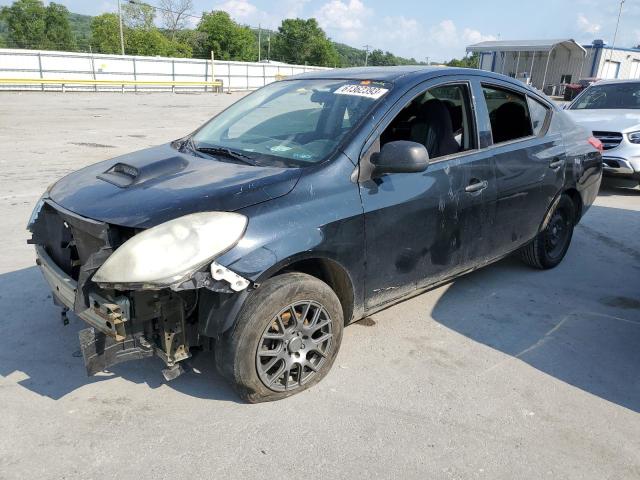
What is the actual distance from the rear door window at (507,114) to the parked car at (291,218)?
0.07 ft

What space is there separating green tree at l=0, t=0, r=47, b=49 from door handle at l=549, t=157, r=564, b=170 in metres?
105

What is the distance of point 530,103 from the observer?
4590 mm

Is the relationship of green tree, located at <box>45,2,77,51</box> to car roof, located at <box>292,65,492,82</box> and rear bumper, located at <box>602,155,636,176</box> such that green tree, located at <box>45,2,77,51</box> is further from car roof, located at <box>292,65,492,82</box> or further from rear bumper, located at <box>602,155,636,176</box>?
car roof, located at <box>292,65,492,82</box>

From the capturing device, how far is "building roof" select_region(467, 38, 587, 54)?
40.8 metres

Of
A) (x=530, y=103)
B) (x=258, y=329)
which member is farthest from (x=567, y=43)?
(x=258, y=329)

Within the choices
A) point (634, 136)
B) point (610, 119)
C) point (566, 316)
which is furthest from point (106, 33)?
point (566, 316)

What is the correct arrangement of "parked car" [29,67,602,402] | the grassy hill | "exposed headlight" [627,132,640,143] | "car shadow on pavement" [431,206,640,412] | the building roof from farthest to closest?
1. the grassy hill
2. the building roof
3. "exposed headlight" [627,132,640,143]
4. "car shadow on pavement" [431,206,640,412]
5. "parked car" [29,67,602,402]

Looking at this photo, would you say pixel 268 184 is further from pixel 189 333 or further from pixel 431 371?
pixel 431 371

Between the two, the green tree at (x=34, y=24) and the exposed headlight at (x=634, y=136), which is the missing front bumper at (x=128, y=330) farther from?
the green tree at (x=34, y=24)

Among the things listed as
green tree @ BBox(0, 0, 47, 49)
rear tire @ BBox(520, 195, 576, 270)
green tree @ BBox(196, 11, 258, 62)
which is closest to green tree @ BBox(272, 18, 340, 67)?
green tree @ BBox(196, 11, 258, 62)

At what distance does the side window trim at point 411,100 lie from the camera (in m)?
3.25

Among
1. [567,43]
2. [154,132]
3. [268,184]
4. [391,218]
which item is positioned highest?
[567,43]

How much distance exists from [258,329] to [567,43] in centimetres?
4776

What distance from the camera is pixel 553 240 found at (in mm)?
5117
